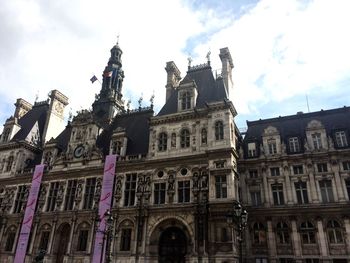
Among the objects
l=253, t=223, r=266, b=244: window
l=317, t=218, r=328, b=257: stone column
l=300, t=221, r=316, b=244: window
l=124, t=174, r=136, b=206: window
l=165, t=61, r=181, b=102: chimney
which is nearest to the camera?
l=317, t=218, r=328, b=257: stone column

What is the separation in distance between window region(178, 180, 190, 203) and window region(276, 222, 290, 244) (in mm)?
9581

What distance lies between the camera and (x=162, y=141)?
37.3m

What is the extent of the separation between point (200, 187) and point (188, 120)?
27.3 ft

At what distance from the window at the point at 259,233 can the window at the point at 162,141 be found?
518 inches

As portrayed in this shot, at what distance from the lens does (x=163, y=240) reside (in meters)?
32.9

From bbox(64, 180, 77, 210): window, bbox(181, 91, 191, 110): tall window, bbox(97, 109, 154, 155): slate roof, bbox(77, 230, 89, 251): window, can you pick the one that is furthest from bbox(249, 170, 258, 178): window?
bbox(64, 180, 77, 210): window

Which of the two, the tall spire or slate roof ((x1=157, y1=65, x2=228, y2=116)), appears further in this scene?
the tall spire

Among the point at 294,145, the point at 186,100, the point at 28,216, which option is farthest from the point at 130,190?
the point at 294,145

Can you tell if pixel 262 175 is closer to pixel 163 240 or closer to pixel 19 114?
pixel 163 240

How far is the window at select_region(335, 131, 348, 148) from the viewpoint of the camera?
108 feet

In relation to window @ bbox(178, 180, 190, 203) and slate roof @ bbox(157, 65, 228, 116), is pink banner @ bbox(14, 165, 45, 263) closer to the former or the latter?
slate roof @ bbox(157, 65, 228, 116)

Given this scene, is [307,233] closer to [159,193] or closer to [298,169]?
[298,169]

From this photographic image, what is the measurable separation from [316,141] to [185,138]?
46.9 ft

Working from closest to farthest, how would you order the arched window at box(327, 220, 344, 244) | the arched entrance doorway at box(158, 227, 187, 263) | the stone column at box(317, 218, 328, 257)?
the stone column at box(317, 218, 328, 257) → the arched window at box(327, 220, 344, 244) → the arched entrance doorway at box(158, 227, 187, 263)
